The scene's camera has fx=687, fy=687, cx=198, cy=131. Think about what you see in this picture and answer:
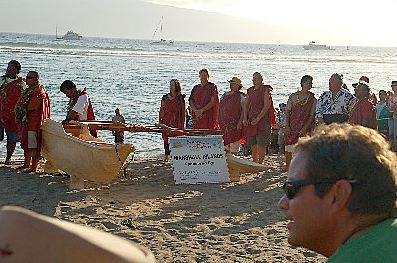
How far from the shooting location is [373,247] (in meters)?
1.84

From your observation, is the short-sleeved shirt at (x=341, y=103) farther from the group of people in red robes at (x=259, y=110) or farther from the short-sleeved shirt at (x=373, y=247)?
the short-sleeved shirt at (x=373, y=247)

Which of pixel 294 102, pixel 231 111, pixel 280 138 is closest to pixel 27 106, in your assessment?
pixel 231 111

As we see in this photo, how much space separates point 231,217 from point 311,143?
5.76 meters

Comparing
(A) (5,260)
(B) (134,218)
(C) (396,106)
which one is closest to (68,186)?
(B) (134,218)

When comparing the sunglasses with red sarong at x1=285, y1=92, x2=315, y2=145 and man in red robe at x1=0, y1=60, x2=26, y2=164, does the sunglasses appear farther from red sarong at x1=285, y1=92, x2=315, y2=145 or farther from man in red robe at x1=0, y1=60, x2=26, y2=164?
man in red robe at x1=0, y1=60, x2=26, y2=164

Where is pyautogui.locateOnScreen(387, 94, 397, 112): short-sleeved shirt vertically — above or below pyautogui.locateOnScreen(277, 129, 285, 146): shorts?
above

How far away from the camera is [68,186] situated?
911 cm

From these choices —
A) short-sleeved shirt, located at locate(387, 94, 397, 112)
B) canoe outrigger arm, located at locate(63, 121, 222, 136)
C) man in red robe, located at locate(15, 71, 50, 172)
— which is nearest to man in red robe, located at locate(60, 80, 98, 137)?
canoe outrigger arm, located at locate(63, 121, 222, 136)

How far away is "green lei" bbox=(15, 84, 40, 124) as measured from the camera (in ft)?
31.4

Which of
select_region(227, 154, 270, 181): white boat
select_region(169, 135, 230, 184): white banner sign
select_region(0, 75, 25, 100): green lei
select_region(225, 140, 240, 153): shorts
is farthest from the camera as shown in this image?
select_region(225, 140, 240, 153): shorts

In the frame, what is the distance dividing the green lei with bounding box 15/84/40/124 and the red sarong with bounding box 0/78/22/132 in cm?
45

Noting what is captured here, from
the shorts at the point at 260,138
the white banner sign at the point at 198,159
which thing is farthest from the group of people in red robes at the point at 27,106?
the shorts at the point at 260,138

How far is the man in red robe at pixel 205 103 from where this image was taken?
35.6 feet

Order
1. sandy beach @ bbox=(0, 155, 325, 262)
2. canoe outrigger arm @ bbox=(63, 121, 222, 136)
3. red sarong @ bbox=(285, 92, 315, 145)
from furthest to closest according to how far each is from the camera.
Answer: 1. red sarong @ bbox=(285, 92, 315, 145)
2. canoe outrigger arm @ bbox=(63, 121, 222, 136)
3. sandy beach @ bbox=(0, 155, 325, 262)
